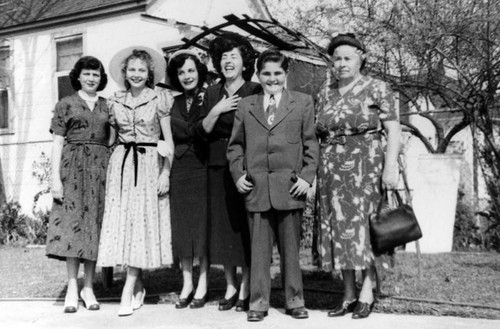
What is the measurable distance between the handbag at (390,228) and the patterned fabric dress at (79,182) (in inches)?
89.6

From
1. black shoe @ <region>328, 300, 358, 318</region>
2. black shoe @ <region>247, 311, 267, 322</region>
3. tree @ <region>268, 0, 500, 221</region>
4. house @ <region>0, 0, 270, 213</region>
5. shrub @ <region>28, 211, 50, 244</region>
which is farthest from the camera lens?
house @ <region>0, 0, 270, 213</region>

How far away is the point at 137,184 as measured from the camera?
478 cm

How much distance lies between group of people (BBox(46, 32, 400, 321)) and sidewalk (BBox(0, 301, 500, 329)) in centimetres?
10

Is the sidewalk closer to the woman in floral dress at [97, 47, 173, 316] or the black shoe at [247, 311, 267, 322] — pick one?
the black shoe at [247, 311, 267, 322]

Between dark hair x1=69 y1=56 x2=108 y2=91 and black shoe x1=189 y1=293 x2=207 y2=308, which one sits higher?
dark hair x1=69 y1=56 x2=108 y2=91

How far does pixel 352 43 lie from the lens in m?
4.38

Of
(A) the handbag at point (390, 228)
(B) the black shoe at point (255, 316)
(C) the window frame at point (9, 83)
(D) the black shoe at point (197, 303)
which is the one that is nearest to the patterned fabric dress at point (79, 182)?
(D) the black shoe at point (197, 303)

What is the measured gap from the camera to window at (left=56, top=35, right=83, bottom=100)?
41.0ft

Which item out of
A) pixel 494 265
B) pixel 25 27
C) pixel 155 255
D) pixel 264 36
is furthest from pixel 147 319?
pixel 25 27

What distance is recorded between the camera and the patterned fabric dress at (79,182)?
482 cm

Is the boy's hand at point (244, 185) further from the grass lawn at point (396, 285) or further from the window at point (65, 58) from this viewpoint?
the window at point (65, 58)

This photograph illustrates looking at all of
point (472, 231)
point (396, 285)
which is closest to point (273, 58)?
point (396, 285)

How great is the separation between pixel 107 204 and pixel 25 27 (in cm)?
954

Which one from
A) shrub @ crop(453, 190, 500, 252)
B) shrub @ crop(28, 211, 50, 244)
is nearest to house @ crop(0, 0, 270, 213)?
shrub @ crop(28, 211, 50, 244)
